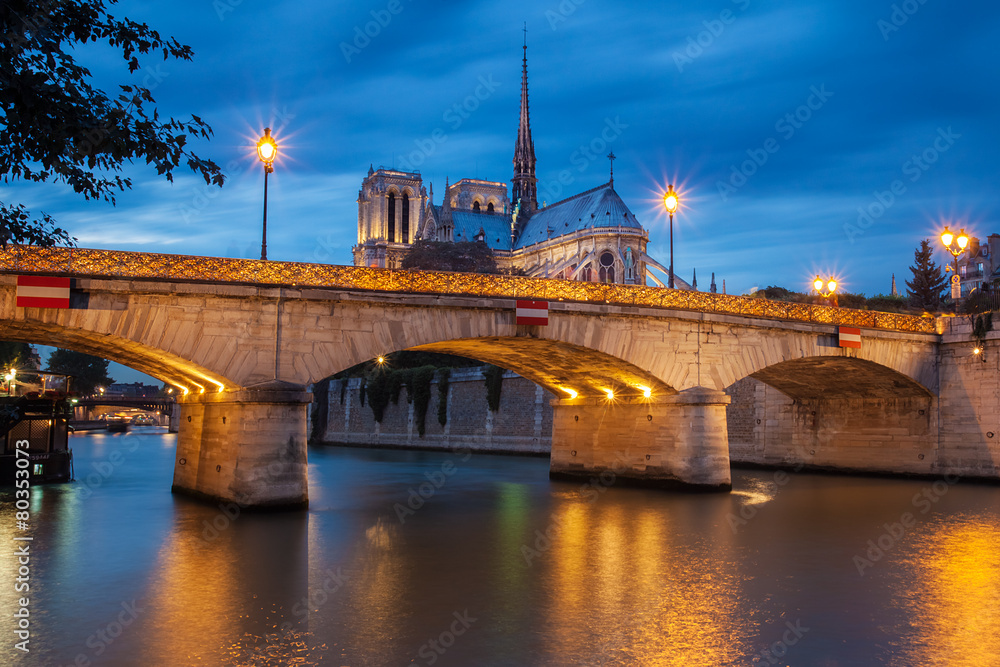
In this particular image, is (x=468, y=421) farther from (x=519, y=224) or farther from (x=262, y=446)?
(x=519, y=224)

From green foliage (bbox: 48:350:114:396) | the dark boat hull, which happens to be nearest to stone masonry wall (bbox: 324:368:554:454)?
the dark boat hull

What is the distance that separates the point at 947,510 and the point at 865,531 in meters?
5.50

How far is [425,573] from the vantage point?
14500 millimetres

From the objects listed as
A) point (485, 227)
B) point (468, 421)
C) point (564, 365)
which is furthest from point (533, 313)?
point (485, 227)

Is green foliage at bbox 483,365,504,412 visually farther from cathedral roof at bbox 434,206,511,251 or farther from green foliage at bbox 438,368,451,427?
cathedral roof at bbox 434,206,511,251

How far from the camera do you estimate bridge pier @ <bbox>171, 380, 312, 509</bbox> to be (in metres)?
20.4

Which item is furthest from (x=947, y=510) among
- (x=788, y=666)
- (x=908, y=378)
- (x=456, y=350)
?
(x=788, y=666)

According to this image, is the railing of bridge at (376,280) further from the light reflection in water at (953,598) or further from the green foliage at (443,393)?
the green foliage at (443,393)

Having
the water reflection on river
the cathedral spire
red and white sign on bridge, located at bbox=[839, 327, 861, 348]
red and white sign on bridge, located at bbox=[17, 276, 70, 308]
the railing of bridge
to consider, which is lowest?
the water reflection on river

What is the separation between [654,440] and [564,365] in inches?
149

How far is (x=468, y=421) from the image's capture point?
56.2 metres

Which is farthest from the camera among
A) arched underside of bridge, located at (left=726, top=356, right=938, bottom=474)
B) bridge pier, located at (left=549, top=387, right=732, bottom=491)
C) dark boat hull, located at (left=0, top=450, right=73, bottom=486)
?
arched underside of bridge, located at (left=726, top=356, right=938, bottom=474)

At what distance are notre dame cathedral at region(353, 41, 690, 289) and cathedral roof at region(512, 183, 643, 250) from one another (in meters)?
0.13

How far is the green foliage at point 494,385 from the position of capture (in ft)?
172
